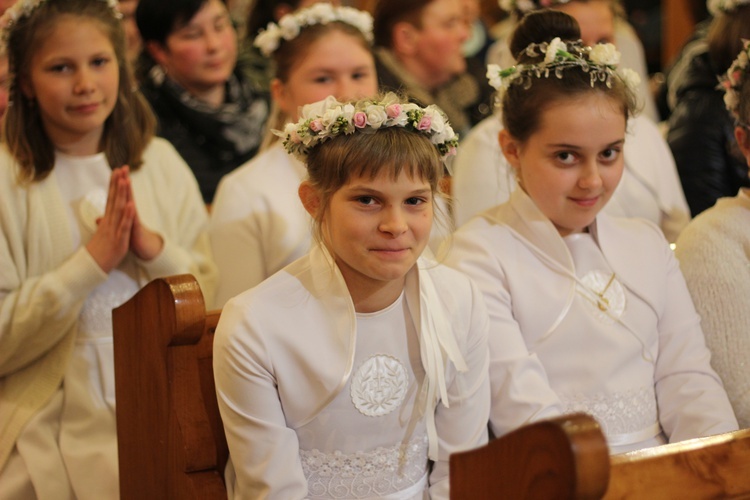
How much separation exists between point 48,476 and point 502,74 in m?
1.42

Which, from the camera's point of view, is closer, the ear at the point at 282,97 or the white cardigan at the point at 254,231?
the white cardigan at the point at 254,231

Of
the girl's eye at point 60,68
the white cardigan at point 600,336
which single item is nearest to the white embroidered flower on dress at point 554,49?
the white cardigan at point 600,336

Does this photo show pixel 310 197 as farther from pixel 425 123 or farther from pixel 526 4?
pixel 526 4

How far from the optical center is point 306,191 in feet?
6.09

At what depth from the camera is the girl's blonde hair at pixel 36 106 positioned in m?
2.40

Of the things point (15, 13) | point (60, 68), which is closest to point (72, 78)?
point (60, 68)

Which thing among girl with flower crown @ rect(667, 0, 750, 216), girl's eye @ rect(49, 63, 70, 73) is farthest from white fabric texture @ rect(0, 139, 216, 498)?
girl with flower crown @ rect(667, 0, 750, 216)

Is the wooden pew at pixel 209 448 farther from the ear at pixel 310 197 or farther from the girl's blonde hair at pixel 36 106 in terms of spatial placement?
the girl's blonde hair at pixel 36 106

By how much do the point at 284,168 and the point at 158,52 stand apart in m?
1.01

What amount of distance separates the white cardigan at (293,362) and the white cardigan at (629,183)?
3.15 feet

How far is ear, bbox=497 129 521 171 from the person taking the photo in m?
2.18

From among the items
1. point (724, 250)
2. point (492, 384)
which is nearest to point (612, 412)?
Answer: point (492, 384)

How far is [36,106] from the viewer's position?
2.46 meters

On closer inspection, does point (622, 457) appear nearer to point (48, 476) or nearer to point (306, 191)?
point (306, 191)
